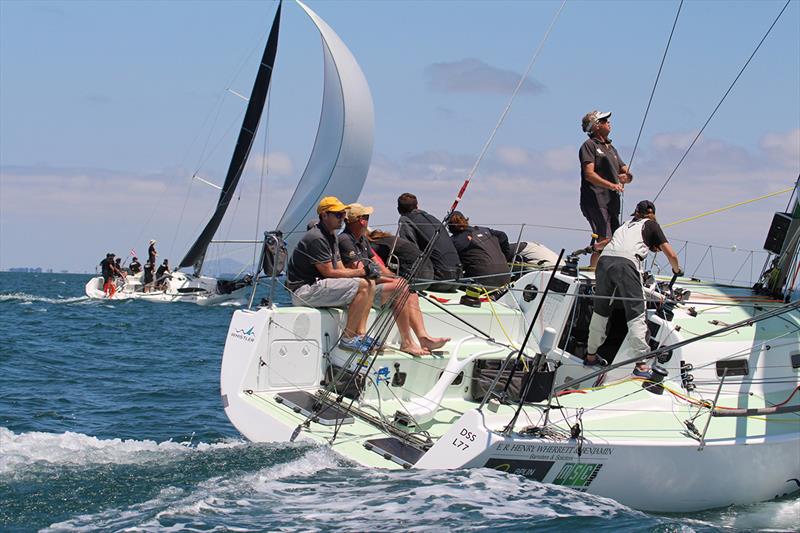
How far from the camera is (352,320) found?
6414 mm

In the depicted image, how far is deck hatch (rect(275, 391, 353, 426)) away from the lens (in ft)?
19.1

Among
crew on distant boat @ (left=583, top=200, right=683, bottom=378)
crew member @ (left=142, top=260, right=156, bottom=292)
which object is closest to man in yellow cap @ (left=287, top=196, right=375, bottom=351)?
crew on distant boat @ (left=583, top=200, right=683, bottom=378)

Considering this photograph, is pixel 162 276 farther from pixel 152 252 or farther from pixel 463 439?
pixel 463 439

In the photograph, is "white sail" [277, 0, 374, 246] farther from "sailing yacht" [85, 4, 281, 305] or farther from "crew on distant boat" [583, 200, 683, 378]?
"crew on distant boat" [583, 200, 683, 378]

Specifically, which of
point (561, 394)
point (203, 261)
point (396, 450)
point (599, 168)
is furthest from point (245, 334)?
point (203, 261)

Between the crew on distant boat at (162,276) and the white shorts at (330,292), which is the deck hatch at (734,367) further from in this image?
the crew on distant boat at (162,276)

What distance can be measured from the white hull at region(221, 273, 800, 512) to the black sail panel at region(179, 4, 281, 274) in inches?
1181

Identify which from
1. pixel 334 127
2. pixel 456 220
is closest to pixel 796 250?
pixel 456 220

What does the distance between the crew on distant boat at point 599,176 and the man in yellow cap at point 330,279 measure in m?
2.42

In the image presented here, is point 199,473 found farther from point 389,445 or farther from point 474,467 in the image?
point 474,467

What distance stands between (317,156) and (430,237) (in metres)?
22.6

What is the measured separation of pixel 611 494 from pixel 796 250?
348cm

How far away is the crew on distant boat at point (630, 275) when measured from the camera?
6121 mm

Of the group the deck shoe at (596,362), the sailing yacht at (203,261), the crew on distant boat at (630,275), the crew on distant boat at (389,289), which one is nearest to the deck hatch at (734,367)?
the crew on distant boat at (630,275)
